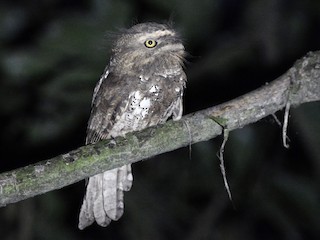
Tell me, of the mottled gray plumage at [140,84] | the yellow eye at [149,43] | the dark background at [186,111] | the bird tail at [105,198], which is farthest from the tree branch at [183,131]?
the dark background at [186,111]

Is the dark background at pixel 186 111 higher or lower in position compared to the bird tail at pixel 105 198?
higher

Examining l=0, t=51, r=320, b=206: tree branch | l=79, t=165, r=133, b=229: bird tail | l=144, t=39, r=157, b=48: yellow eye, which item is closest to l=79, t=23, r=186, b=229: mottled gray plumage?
l=144, t=39, r=157, b=48: yellow eye

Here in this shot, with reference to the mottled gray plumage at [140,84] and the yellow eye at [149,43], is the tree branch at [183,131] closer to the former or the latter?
the mottled gray plumage at [140,84]

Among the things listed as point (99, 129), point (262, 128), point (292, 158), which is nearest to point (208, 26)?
point (262, 128)

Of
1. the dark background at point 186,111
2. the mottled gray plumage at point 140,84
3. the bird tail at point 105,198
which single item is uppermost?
the dark background at point 186,111

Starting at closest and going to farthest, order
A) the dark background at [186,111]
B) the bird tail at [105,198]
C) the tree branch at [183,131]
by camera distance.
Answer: the tree branch at [183,131] < the bird tail at [105,198] < the dark background at [186,111]

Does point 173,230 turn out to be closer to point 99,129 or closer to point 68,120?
point 68,120

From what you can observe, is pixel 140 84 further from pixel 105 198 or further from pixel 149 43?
pixel 105 198
